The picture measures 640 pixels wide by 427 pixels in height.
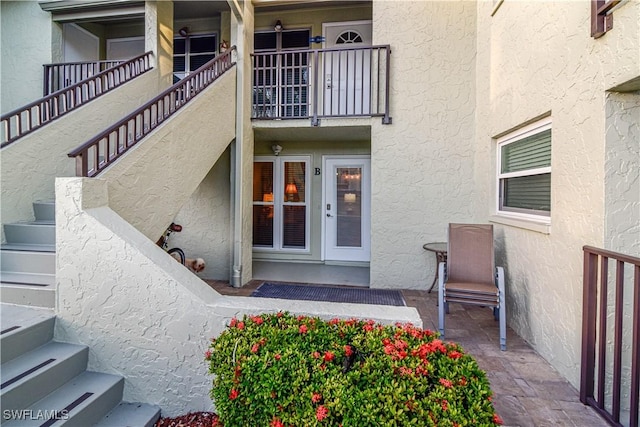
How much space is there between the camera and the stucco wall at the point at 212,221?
5887mm

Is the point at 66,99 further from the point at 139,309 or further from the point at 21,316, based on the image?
the point at 139,309

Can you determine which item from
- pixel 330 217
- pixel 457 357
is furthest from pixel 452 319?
pixel 330 217

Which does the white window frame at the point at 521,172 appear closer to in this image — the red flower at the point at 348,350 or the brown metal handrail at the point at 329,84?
the brown metal handrail at the point at 329,84

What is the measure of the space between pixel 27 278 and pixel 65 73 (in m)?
5.33

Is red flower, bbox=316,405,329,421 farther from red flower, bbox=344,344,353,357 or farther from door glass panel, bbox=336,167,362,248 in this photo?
door glass panel, bbox=336,167,362,248

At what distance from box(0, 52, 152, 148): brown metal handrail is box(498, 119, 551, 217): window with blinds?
579 cm

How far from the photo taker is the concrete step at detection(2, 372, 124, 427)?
1.74m

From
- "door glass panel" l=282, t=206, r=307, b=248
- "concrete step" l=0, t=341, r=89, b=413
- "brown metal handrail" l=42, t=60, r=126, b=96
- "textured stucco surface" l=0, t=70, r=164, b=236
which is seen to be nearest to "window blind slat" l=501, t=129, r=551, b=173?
"door glass panel" l=282, t=206, r=307, b=248

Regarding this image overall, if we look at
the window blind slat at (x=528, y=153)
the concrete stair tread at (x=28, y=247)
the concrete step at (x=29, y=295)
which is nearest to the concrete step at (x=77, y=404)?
the concrete step at (x=29, y=295)

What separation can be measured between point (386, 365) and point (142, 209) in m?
2.81

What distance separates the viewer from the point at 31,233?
127 inches

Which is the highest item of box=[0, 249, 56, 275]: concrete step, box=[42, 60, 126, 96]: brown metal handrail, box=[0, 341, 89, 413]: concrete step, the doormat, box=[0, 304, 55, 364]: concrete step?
box=[42, 60, 126, 96]: brown metal handrail

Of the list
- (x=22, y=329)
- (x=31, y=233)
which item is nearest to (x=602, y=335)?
(x=22, y=329)

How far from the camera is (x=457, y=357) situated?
1.59 metres
